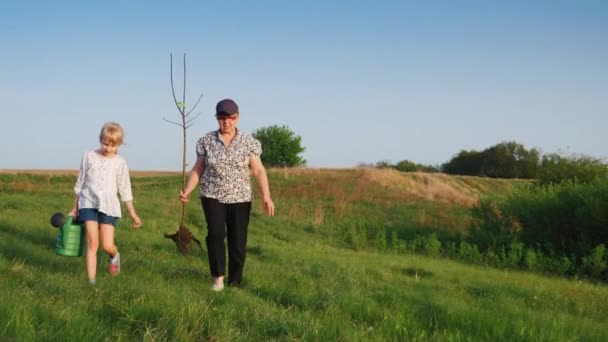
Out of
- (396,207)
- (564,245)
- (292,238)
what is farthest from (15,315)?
(396,207)

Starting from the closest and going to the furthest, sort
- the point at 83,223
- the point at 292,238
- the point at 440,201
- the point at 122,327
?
1. the point at 122,327
2. the point at 83,223
3. the point at 292,238
4. the point at 440,201

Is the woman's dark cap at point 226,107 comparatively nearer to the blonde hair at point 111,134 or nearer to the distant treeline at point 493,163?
the blonde hair at point 111,134

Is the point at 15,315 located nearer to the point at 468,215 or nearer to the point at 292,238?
the point at 292,238

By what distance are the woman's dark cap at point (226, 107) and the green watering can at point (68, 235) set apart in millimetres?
2098

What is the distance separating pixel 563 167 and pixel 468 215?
5900 mm

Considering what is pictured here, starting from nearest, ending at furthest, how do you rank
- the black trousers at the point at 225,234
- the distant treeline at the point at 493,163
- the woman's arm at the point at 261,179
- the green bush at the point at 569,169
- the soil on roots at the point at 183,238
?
the black trousers at the point at 225,234 < the woman's arm at the point at 261,179 < the soil on roots at the point at 183,238 < the green bush at the point at 569,169 < the distant treeline at the point at 493,163

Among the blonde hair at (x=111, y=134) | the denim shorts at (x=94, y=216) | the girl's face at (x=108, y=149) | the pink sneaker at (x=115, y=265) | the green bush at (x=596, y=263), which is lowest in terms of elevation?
the green bush at (x=596, y=263)

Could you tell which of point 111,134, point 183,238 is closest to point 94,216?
point 111,134

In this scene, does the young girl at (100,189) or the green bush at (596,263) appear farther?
the green bush at (596,263)

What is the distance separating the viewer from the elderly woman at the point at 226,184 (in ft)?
22.1

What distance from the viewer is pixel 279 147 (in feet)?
244

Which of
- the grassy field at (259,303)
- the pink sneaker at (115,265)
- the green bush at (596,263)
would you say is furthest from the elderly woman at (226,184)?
the green bush at (596,263)

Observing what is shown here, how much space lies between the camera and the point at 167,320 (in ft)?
14.1

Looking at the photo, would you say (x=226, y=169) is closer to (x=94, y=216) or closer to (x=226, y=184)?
(x=226, y=184)
